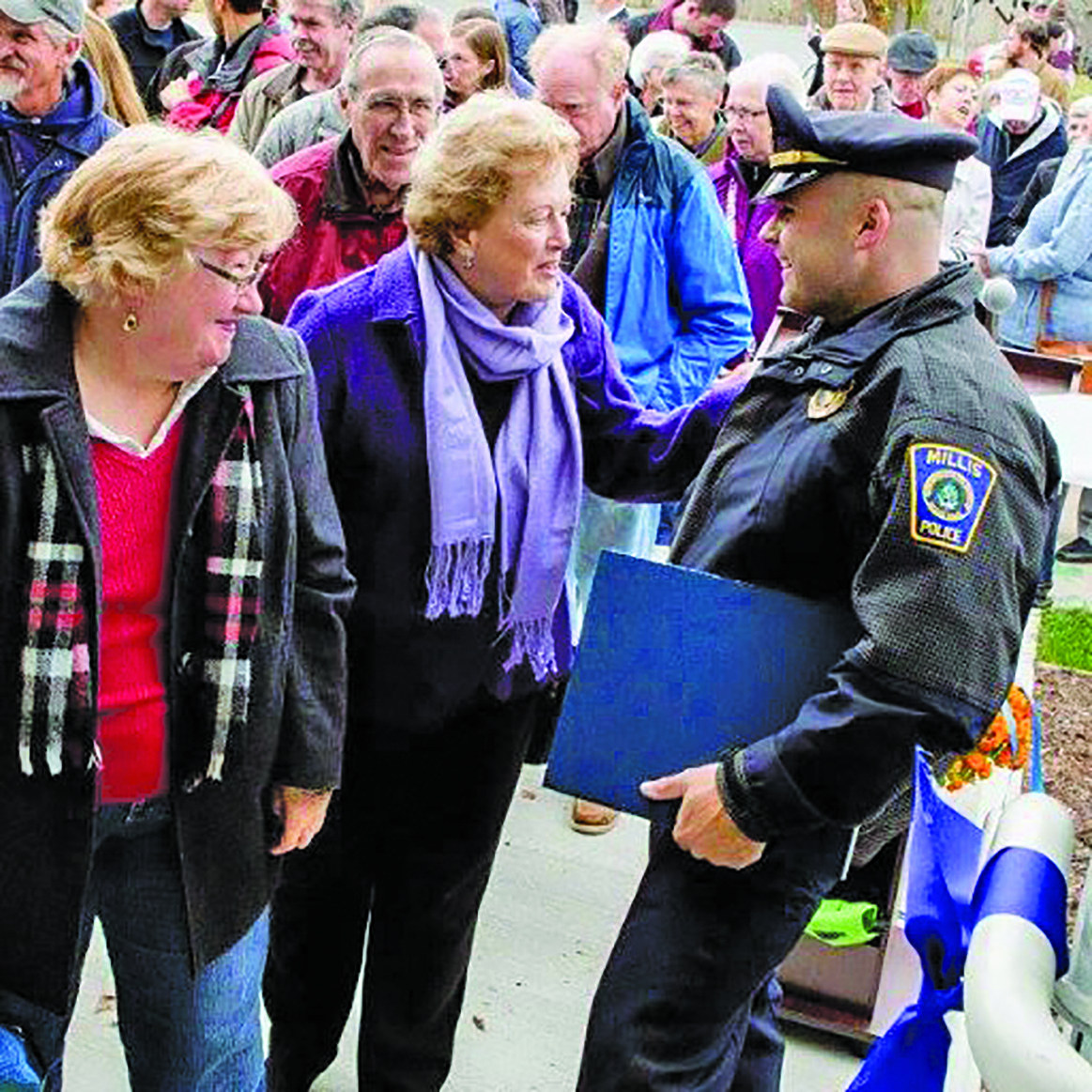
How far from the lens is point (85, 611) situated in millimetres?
1979

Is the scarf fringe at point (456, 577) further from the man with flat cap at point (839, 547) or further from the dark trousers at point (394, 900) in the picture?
the man with flat cap at point (839, 547)

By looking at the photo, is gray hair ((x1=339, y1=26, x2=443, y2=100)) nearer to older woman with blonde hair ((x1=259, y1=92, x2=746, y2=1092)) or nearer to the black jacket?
older woman with blonde hair ((x1=259, y1=92, x2=746, y2=1092))

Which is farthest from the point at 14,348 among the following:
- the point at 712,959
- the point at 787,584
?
the point at 712,959

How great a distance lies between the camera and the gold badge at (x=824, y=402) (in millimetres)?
2197

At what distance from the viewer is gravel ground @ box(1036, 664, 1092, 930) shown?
15.1 feet

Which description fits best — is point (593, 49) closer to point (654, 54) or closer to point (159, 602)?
point (159, 602)

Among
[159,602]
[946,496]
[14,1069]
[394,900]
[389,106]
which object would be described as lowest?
[394,900]

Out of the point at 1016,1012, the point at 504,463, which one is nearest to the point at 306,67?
the point at 504,463

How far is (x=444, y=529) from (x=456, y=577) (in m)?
0.09

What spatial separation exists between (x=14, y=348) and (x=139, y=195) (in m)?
0.25

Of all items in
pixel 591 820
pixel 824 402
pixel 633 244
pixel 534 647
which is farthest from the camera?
pixel 591 820

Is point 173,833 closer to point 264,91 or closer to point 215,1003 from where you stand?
point 215,1003

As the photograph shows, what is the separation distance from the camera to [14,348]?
1.96 meters

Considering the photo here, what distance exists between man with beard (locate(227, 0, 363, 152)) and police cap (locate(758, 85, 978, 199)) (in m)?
3.48
